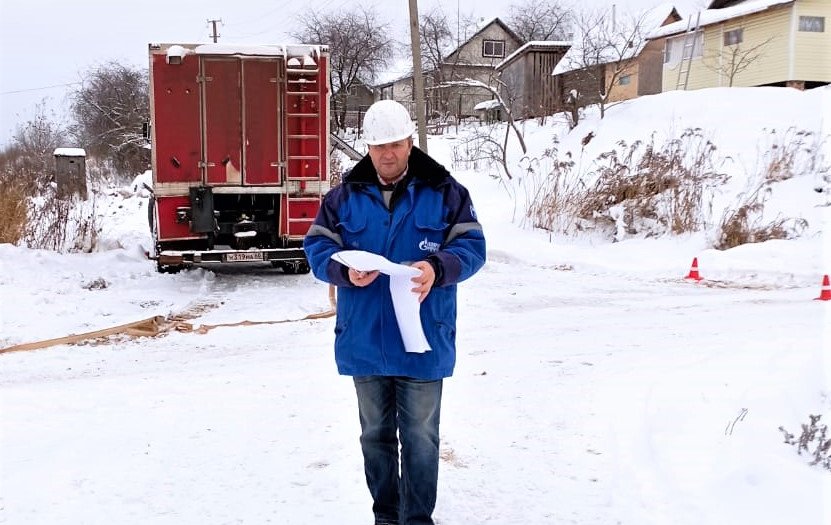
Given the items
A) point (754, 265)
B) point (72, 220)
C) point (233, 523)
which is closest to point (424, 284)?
point (233, 523)

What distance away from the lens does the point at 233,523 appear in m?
3.20

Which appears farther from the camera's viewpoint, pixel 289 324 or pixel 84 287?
pixel 84 287

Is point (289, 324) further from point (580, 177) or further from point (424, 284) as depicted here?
point (580, 177)

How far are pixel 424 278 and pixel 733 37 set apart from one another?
32.2m

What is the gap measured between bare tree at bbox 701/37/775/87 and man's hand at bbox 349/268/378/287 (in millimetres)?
29858

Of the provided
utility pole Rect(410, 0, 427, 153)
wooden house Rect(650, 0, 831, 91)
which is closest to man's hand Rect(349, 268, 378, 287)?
utility pole Rect(410, 0, 427, 153)

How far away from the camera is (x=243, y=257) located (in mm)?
9516

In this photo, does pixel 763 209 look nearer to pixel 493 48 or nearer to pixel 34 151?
pixel 34 151

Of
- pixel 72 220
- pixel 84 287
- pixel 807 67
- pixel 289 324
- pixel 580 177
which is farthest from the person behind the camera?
pixel 807 67

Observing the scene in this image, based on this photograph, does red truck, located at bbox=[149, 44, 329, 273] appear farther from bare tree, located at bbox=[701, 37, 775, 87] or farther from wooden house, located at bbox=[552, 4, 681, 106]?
bare tree, located at bbox=[701, 37, 775, 87]

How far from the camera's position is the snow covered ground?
3.38 metres

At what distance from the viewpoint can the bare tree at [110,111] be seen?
36.8 meters

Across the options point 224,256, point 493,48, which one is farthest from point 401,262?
point 493,48

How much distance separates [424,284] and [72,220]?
35.4 feet
